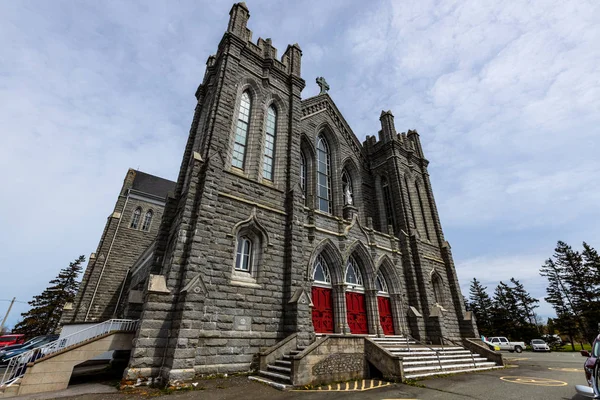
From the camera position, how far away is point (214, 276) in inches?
361

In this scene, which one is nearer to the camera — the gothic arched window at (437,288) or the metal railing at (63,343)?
the metal railing at (63,343)

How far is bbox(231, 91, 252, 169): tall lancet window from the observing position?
12133mm

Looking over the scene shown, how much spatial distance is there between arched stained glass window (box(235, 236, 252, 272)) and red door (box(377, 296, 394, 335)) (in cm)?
769

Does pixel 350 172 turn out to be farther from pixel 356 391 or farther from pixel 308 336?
pixel 356 391

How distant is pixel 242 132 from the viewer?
1279 centimetres

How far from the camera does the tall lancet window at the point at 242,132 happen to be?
12.1m

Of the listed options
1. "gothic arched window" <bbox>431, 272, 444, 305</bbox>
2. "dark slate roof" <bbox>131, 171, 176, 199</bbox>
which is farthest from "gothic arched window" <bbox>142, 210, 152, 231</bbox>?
"gothic arched window" <bbox>431, 272, 444, 305</bbox>

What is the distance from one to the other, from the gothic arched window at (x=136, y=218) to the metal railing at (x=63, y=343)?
791 inches

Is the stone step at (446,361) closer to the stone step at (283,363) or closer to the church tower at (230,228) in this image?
the stone step at (283,363)

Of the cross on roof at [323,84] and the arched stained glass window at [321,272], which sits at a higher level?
the cross on roof at [323,84]

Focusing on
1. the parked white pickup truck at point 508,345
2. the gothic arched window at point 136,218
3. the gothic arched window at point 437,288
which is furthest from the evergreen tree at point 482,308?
the gothic arched window at point 136,218

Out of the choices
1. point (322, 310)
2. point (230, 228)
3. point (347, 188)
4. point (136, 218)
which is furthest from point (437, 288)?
point (136, 218)

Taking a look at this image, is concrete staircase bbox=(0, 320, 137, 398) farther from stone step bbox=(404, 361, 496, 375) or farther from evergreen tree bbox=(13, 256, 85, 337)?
evergreen tree bbox=(13, 256, 85, 337)

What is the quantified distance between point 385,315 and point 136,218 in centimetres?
2521
